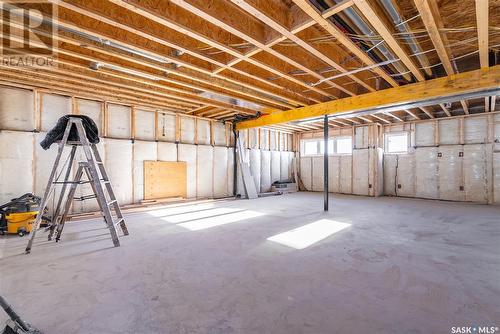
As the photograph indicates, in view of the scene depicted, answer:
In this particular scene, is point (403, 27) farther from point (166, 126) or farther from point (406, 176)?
point (406, 176)

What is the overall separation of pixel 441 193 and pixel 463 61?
5.39 m

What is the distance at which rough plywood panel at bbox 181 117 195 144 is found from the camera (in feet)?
24.9

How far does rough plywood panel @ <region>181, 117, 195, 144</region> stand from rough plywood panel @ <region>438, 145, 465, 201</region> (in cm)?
866

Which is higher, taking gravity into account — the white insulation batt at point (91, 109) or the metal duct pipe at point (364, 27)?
the metal duct pipe at point (364, 27)

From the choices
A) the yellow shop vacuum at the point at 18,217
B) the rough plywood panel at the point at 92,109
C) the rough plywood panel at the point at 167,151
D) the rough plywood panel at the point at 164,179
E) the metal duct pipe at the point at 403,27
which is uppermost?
the metal duct pipe at the point at 403,27

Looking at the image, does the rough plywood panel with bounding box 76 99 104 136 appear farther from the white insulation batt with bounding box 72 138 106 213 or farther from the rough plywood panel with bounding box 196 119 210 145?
the rough plywood panel with bounding box 196 119 210 145

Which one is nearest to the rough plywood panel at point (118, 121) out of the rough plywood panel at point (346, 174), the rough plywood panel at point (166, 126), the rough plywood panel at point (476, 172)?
the rough plywood panel at point (166, 126)

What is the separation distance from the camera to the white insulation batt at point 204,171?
26.1ft

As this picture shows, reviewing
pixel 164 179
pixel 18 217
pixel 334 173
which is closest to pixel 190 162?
Answer: pixel 164 179

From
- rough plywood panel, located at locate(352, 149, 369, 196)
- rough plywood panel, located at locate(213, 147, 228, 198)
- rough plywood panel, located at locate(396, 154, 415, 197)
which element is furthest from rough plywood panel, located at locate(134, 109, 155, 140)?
rough plywood panel, located at locate(396, 154, 415, 197)

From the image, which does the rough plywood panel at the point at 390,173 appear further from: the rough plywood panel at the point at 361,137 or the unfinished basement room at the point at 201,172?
the unfinished basement room at the point at 201,172

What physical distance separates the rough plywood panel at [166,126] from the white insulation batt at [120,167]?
1.00 meters

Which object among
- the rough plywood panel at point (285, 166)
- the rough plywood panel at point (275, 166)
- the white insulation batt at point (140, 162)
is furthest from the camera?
the rough plywood panel at point (285, 166)

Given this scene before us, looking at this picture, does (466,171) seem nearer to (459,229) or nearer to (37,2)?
(459,229)
